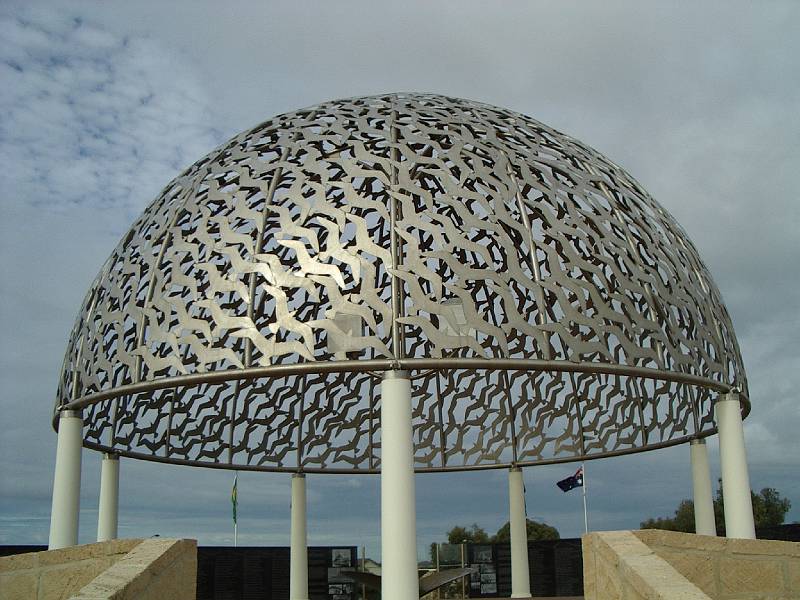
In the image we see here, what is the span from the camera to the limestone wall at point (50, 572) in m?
7.95

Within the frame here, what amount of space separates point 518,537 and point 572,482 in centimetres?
769

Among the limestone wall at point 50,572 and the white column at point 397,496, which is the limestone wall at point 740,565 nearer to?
the white column at point 397,496

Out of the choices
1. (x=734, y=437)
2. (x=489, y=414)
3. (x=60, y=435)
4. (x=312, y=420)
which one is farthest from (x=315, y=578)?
(x=734, y=437)

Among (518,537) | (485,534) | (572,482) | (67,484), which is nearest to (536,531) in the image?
(485,534)

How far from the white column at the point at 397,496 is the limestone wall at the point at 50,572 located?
9.07ft

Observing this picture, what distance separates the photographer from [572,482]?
25109 mm

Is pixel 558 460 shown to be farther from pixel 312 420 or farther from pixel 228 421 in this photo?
pixel 228 421

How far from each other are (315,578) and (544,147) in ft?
41.4

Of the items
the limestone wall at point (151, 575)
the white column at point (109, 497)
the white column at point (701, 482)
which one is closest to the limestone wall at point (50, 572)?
the limestone wall at point (151, 575)

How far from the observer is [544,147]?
13.2 metres

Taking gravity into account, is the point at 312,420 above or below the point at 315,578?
above

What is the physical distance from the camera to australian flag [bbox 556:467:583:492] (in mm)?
24922

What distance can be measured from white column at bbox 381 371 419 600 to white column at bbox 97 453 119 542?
24.5 feet

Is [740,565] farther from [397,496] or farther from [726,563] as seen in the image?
[397,496]
